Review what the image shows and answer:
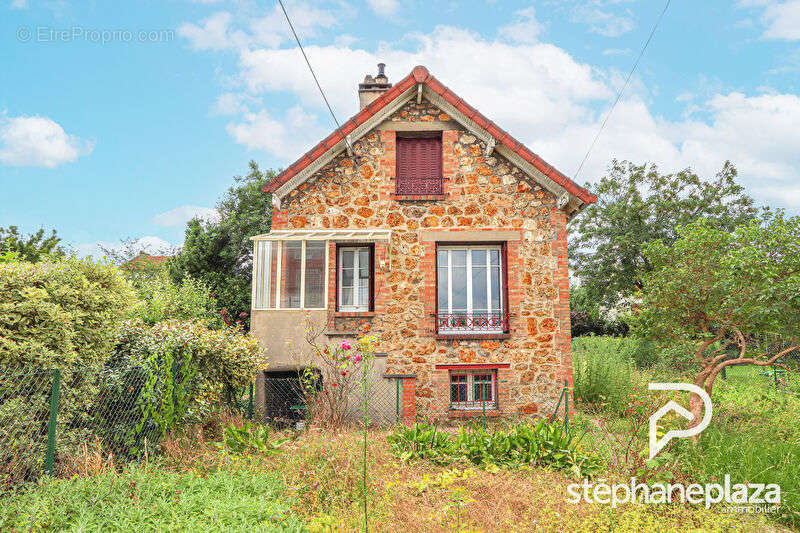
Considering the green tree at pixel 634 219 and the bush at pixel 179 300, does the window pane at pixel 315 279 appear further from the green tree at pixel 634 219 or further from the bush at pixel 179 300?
the green tree at pixel 634 219

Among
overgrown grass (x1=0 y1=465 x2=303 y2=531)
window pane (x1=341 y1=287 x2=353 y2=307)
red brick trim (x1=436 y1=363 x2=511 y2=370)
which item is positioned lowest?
overgrown grass (x1=0 y1=465 x2=303 y2=531)

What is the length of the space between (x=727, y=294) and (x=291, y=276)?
8384 mm

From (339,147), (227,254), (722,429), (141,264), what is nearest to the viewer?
(722,429)

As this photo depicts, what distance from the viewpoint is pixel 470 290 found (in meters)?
11.5

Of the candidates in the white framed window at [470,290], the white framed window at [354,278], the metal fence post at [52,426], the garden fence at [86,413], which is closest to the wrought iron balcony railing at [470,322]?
the white framed window at [470,290]

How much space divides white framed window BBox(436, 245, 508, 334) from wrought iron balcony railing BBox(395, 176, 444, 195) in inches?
51.6

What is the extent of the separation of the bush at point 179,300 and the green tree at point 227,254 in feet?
2.37

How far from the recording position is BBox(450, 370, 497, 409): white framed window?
11.2 metres

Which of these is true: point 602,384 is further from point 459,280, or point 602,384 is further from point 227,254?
point 227,254

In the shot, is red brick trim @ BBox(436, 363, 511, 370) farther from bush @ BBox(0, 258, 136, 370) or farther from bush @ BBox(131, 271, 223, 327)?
bush @ BBox(131, 271, 223, 327)

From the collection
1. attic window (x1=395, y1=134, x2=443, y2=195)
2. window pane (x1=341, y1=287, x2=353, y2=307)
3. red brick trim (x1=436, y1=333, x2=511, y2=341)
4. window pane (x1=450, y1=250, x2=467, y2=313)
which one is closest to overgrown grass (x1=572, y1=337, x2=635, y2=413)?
red brick trim (x1=436, y1=333, x2=511, y2=341)

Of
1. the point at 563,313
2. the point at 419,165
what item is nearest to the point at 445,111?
the point at 419,165

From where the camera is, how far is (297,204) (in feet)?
37.9

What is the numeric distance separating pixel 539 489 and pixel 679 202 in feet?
69.3
